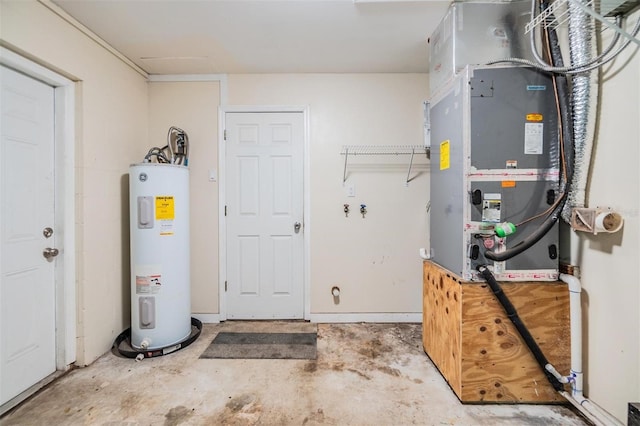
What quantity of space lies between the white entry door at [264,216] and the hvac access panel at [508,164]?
1.53 metres

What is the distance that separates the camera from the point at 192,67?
2.46m

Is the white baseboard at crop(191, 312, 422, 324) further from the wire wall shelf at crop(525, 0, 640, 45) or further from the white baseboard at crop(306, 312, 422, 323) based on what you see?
the wire wall shelf at crop(525, 0, 640, 45)

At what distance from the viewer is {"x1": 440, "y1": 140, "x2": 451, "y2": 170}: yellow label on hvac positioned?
5.55ft

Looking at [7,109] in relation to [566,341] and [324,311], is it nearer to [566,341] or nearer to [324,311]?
[324,311]

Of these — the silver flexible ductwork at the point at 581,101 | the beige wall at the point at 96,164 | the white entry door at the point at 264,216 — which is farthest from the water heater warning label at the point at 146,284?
the silver flexible ductwork at the point at 581,101

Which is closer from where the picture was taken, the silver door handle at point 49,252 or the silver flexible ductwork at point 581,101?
the silver flexible ductwork at point 581,101

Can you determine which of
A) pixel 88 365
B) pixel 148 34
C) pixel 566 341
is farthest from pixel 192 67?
pixel 566 341

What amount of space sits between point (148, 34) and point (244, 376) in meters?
2.58

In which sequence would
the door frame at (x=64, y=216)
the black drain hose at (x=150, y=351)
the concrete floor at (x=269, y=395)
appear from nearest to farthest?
the concrete floor at (x=269, y=395) → the door frame at (x=64, y=216) → the black drain hose at (x=150, y=351)

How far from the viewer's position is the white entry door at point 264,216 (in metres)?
2.61

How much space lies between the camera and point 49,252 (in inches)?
69.8

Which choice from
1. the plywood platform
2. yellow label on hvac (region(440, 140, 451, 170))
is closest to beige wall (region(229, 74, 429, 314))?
yellow label on hvac (region(440, 140, 451, 170))

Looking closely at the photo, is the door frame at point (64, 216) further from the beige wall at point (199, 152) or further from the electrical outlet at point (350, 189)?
the electrical outlet at point (350, 189)

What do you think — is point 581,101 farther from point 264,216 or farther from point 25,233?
point 25,233
